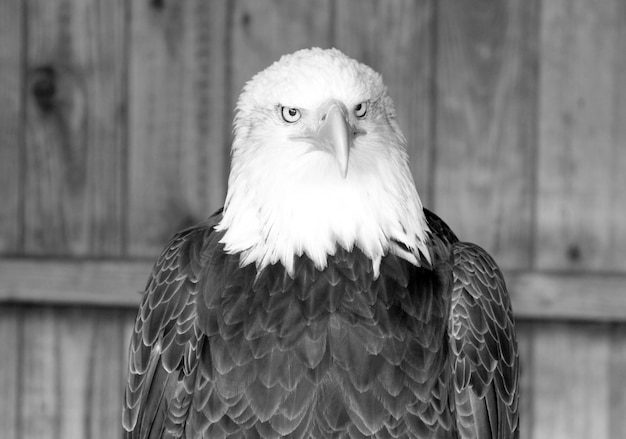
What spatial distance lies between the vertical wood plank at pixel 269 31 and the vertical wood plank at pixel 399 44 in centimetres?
6

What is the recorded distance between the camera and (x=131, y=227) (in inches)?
131

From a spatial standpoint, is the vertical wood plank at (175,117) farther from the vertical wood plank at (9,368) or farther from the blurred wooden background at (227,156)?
the vertical wood plank at (9,368)

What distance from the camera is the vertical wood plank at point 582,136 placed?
10.3 ft

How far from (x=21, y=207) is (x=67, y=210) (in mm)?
158

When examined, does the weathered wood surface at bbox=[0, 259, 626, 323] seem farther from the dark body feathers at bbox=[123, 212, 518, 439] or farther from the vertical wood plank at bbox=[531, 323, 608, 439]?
the dark body feathers at bbox=[123, 212, 518, 439]

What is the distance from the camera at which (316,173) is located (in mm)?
2148

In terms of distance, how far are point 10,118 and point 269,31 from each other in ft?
2.96

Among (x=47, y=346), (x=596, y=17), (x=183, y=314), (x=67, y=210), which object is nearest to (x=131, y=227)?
(x=67, y=210)

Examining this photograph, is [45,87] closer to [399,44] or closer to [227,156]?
[227,156]

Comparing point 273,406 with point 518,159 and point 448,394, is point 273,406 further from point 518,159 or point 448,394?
point 518,159

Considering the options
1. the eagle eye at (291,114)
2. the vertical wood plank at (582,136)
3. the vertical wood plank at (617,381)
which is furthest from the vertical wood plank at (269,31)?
the vertical wood plank at (617,381)

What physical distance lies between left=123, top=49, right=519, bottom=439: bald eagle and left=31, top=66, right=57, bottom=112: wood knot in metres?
1.20

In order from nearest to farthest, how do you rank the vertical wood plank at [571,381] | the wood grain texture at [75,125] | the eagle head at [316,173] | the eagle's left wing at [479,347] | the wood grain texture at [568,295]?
the eagle head at [316,173]
the eagle's left wing at [479,347]
the wood grain texture at [568,295]
the vertical wood plank at [571,381]
the wood grain texture at [75,125]

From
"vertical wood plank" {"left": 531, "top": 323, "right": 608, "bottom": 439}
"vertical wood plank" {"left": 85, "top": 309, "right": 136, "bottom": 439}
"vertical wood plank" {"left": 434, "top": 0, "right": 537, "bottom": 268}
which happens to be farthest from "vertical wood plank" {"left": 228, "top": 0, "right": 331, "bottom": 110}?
"vertical wood plank" {"left": 531, "top": 323, "right": 608, "bottom": 439}
